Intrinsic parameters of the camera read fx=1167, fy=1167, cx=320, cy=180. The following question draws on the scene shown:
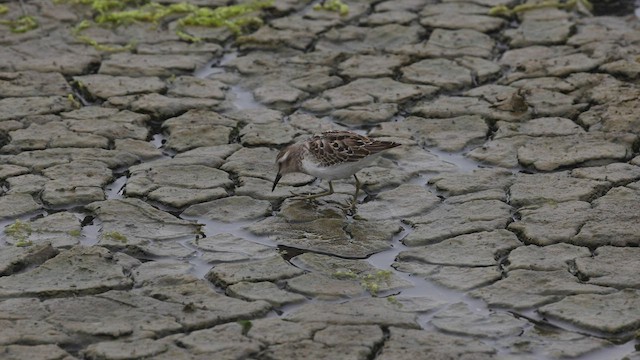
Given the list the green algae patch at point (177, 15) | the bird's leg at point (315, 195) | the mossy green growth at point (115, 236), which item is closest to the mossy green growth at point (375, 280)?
the bird's leg at point (315, 195)

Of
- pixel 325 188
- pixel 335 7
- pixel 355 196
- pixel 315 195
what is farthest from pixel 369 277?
pixel 335 7

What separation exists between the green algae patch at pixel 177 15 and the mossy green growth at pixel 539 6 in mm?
2487

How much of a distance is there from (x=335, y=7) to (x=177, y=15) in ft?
5.63

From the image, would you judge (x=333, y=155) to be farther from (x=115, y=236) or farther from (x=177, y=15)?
(x=177, y=15)

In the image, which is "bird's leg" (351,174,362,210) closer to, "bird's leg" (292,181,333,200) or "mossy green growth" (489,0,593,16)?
"bird's leg" (292,181,333,200)

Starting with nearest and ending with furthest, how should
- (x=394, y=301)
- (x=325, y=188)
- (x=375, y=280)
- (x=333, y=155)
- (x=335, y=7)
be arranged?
(x=394, y=301), (x=375, y=280), (x=333, y=155), (x=325, y=188), (x=335, y=7)

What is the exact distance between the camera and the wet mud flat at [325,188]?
6.73 meters

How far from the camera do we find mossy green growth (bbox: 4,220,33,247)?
7.88 meters

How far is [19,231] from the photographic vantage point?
8.01m

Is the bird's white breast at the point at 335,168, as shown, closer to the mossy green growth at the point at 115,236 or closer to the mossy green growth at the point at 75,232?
the mossy green growth at the point at 115,236

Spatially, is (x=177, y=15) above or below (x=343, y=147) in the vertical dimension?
below

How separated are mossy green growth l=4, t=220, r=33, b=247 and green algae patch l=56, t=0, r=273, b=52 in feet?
14.1

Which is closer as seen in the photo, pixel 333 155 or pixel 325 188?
pixel 333 155

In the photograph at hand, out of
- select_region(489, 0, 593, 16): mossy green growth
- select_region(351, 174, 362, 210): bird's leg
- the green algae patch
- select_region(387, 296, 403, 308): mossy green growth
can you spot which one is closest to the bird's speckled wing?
select_region(351, 174, 362, 210): bird's leg
